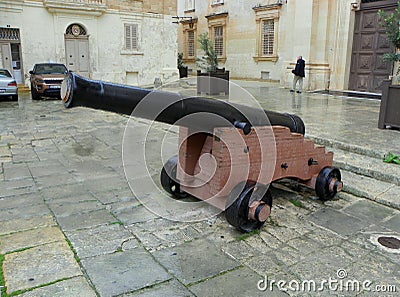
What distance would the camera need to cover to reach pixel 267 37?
21.3 meters

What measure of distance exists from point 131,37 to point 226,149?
58.7 feet

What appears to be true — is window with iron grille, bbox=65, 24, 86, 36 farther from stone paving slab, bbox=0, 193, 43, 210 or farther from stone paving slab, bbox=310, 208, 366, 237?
stone paving slab, bbox=310, 208, 366, 237

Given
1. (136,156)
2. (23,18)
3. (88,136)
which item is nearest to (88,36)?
(23,18)

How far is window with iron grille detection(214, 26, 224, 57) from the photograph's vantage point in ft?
81.0

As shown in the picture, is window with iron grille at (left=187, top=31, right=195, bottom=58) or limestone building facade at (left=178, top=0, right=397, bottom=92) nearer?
limestone building facade at (left=178, top=0, right=397, bottom=92)

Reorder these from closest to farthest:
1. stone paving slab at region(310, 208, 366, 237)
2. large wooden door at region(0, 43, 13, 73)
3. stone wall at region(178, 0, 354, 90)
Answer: stone paving slab at region(310, 208, 366, 237) → stone wall at region(178, 0, 354, 90) → large wooden door at region(0, 43, 13, 73)

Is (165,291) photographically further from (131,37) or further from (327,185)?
(131,37)

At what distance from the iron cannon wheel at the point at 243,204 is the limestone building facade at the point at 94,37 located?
16699 millimetres

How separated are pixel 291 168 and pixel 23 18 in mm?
16684

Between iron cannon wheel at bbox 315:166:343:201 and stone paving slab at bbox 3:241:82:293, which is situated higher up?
iron cannon wheel at bbox 315:166:343:201

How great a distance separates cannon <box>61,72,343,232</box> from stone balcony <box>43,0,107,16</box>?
15.9 m

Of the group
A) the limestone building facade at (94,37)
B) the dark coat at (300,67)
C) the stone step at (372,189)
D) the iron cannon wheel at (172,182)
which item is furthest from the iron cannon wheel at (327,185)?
the limestone building facade at (94,37)

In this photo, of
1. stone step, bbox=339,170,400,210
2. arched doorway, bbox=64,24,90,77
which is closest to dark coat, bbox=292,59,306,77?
stone step, bbox=339,170,400,210

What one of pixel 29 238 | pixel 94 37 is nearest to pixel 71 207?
pixel 29 238
